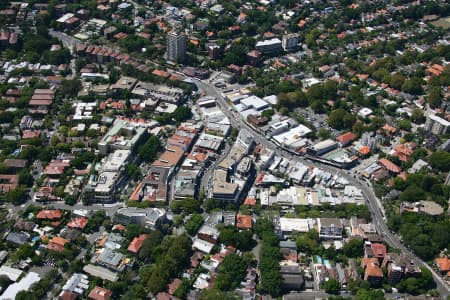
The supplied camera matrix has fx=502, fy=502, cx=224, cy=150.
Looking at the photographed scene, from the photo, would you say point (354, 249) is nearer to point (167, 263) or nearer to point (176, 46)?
point (167, 263)

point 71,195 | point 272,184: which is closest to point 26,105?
point 71,195

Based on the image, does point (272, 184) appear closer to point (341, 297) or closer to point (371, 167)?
point (371, 167)

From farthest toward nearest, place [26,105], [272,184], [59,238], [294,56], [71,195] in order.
→ [294,56]
[26,105]
[272,184]
[71,195]
[59,238]

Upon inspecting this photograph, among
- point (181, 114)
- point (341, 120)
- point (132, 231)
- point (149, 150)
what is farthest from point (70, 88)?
point (341, 120)

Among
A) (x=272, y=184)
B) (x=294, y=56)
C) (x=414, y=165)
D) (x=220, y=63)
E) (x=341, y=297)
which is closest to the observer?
(x=341, y=297)

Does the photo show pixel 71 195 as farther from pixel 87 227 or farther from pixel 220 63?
pixel 220 63

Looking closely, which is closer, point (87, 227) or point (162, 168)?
point (87, 227)

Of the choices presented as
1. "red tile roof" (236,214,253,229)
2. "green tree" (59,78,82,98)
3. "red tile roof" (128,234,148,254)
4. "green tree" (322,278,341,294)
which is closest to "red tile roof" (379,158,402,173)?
"red tile roof" (236,214,253,229)
